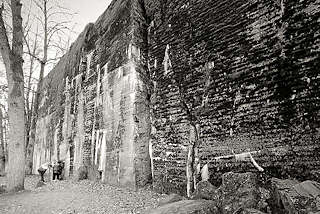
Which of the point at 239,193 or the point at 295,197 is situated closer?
the point at 295,197

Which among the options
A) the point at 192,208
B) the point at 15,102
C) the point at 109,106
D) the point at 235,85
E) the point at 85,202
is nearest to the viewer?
the point at 192,208

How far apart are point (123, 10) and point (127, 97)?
2450 millimetres

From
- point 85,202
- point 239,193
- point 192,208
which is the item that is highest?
point 239,193

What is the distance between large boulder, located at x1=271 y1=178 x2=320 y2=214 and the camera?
7.36ft

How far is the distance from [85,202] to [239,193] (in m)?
3.00

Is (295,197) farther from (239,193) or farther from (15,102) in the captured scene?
(15,102)

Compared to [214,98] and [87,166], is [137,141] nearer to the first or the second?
[214,98]

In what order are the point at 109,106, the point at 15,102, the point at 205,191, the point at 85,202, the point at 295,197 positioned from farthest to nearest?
the point at 109,106 < the point at 15,102 < the point at 85,202 < the point at 205,191 < the point at 295,197

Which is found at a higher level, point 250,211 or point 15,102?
point 15,102

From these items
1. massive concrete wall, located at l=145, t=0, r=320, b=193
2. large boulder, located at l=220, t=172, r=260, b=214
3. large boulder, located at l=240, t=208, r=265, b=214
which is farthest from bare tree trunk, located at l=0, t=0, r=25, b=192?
large boulder, located at l=240, t=208, r=265, b=214

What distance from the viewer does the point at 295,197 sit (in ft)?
7.74

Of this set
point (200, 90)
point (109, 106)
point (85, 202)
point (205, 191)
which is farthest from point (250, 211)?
point (109, 106)

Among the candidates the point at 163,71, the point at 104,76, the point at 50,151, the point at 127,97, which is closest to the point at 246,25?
the point at 163,71

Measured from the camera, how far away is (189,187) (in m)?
4.25
